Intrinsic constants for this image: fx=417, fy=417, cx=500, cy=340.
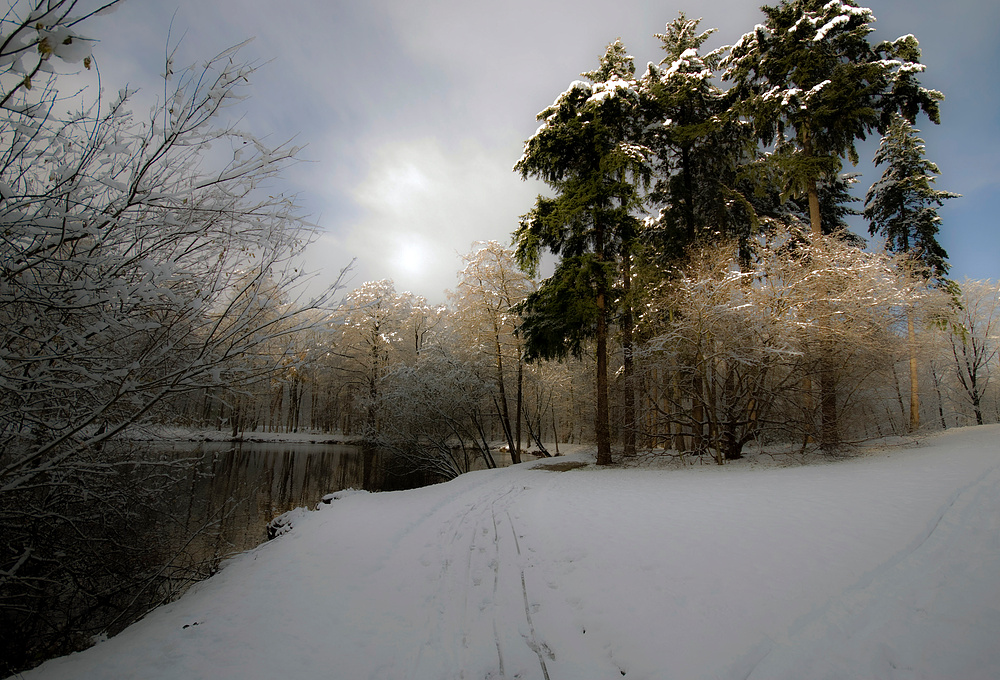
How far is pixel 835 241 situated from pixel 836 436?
6119mm

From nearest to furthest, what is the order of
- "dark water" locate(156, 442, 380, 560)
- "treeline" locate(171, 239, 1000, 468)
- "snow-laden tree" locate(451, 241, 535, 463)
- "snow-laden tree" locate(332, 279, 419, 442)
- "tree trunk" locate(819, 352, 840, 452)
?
1. "dark water" locate(156, 442, 380, 560)
2. "treeline" locate(171, 239, 1000, 468)
3. "tree trunk" locate(819, 352, 840, 452)
4. "snow-laden tree" locate(451, 241, 535, 463)
5. "snow-laden tree" locate(332, 279, 419, 442)

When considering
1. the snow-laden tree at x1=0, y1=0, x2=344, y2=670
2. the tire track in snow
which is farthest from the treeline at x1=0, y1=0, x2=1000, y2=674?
the tire track in snow

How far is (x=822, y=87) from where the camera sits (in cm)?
1235

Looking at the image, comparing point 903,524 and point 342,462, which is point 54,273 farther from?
point 342,462

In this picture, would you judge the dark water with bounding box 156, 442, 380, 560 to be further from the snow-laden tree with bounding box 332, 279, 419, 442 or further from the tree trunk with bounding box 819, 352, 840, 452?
the tree trunk with bounding box 819, 352, 840, 452

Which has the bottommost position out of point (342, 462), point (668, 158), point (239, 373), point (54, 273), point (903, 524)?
point (342, 462)

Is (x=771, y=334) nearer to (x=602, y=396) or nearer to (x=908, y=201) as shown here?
(x=602, y=396)

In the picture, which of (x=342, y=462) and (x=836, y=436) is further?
(x=342, y=462)

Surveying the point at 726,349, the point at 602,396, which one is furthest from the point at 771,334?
the point at 602,396

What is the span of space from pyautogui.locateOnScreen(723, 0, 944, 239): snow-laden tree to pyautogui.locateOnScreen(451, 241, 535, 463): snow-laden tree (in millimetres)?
11043

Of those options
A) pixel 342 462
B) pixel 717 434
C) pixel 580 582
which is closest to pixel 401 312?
pixel 342 462

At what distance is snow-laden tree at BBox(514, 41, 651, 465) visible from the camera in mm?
13680

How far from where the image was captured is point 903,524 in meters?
4.82

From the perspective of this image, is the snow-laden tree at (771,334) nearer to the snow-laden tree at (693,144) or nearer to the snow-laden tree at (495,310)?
the snow-laden tree at (693,144)
